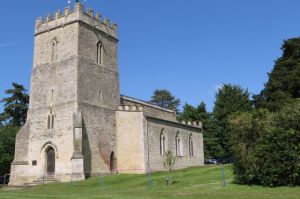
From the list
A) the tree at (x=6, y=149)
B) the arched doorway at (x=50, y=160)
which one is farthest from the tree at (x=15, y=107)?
the arched doorway at (x=50, y=160)

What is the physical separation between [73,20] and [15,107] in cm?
2590

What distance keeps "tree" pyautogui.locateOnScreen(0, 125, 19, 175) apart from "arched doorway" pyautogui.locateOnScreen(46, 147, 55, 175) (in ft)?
30.5

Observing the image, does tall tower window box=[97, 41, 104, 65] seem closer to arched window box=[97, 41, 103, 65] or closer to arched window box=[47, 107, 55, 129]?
arched window box=[97, 41, 103, 65]

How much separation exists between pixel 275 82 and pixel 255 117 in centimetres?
2048

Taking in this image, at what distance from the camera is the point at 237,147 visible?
75.0 ft

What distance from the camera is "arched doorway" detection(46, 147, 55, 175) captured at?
121 feet

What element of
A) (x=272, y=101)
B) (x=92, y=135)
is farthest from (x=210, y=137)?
(x=92, y=135)

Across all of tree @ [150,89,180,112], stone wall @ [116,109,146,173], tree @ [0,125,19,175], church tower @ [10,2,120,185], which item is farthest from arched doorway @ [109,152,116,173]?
tree @ [150,89,180,112]

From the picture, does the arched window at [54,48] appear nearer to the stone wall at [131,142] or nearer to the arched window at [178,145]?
the stone wall at [131,142]

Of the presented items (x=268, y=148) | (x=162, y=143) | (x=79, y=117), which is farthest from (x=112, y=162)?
(x=268, y=148)

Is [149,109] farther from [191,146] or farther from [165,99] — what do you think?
[165,99]

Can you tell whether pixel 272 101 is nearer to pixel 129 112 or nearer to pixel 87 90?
pixel 129 112

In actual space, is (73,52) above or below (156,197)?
above

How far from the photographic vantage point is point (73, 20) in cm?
3903
